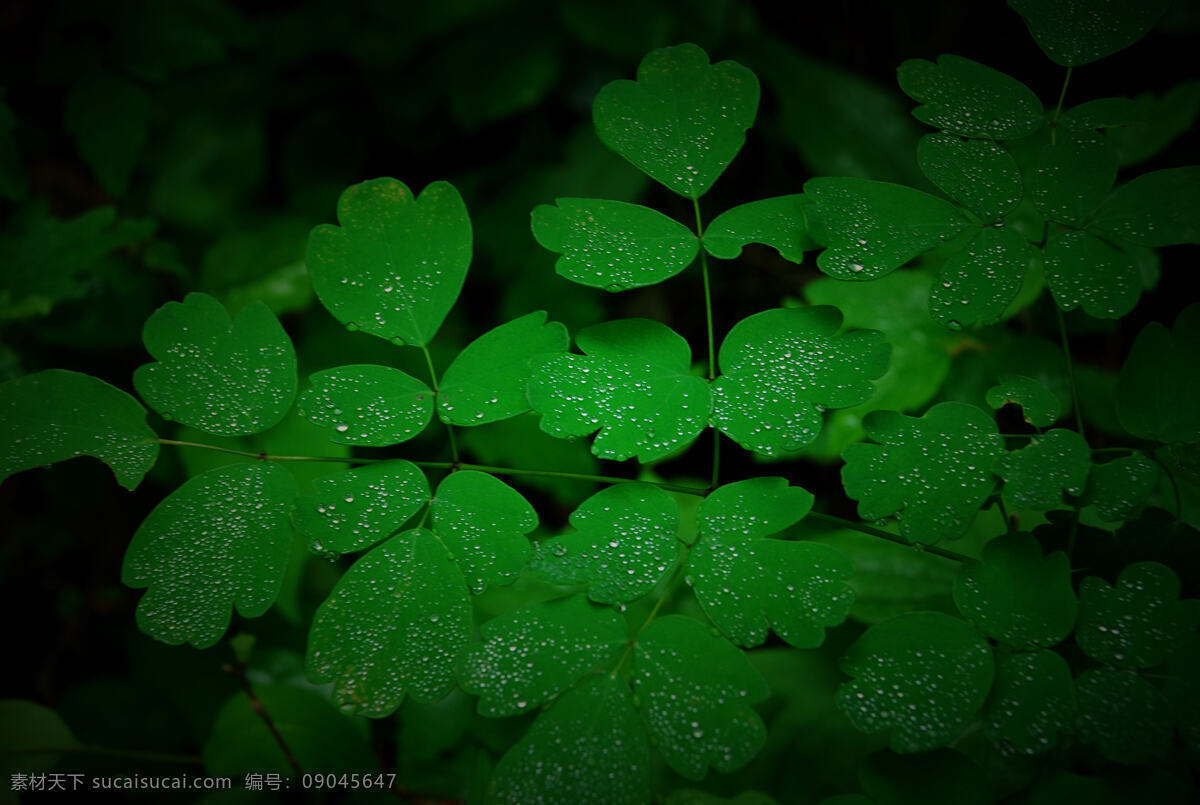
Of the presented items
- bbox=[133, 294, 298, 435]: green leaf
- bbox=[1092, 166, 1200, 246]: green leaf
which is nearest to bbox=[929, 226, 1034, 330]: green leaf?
bbox=[1092, 166, 1200, 246]: green leaf

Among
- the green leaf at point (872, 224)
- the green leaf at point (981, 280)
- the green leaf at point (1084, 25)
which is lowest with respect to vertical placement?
the green leaf at point (981, 280)

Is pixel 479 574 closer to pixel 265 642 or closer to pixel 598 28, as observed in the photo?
pixel 265 642

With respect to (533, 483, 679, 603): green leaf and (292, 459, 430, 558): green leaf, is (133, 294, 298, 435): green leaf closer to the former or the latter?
(292, 459, 430, 558): green leaf

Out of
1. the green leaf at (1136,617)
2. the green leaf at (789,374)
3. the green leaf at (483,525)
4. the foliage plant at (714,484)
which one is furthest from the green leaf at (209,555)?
the green leaf at (1136,617)

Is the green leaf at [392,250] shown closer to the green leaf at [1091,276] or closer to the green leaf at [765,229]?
the green leaf at [765,229]

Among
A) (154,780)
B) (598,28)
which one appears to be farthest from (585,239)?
(598,28)

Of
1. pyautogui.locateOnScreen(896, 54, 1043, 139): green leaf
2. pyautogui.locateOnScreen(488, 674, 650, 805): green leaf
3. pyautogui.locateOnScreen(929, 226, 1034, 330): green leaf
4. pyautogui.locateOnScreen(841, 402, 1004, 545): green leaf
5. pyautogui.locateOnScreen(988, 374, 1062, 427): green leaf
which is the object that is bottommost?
pyautogui.locateOnScreen(488, 674, 650, 805): green leaf

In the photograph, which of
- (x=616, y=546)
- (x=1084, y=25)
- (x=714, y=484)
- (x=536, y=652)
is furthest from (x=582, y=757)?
(x=1084, y=25)
